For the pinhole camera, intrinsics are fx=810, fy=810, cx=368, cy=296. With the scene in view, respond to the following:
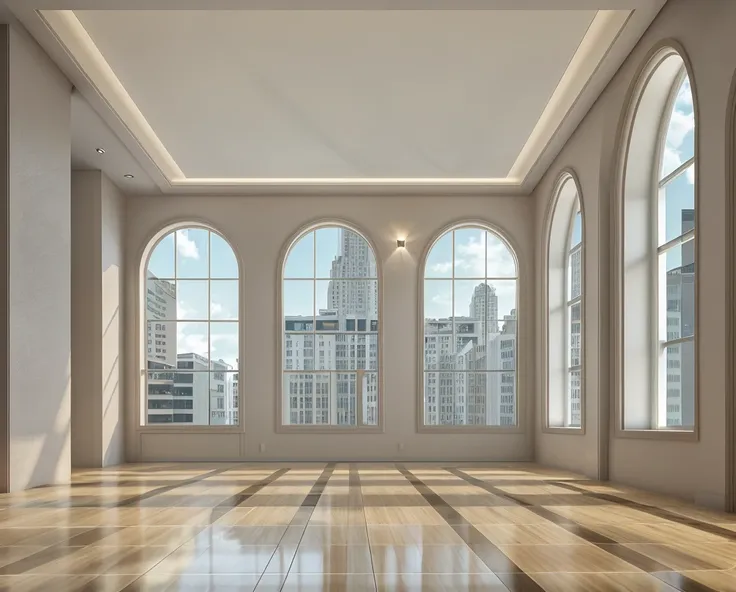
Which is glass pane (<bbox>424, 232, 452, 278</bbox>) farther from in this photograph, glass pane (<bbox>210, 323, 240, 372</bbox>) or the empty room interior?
glass pane (<bbox>210, 323, 240, 372</bbox>)

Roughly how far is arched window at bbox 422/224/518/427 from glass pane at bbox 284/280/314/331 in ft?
6.20

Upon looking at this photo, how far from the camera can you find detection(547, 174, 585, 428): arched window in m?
11.1

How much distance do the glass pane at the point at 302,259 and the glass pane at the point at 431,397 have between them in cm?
258

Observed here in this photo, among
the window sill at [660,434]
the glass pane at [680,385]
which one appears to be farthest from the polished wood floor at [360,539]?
the glass pane at [680,385]

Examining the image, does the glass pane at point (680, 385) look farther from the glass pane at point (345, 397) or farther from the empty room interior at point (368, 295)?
the glass pane at point (345, 397)

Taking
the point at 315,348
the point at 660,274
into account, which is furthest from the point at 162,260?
the point at 660,274

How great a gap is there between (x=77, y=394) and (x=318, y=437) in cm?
373

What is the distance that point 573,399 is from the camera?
11172 millimetres

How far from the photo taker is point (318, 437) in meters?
13.0

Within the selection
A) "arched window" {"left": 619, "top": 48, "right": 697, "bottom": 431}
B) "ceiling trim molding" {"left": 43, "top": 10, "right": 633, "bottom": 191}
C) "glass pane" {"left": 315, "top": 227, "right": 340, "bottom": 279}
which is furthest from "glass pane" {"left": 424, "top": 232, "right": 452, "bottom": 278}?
"arched window" {"left": 619, "top": 48, "right": 697, "bottom": 431}

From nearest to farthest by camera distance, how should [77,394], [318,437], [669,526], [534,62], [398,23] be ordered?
[669,526]
[398,23]
[534,62]
[77,394]
[318,437]

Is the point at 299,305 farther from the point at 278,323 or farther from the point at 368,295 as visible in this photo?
the point at 368,295

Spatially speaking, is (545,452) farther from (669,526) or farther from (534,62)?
(669,526)

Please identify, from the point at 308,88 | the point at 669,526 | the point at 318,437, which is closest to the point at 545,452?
the point at 318,437
